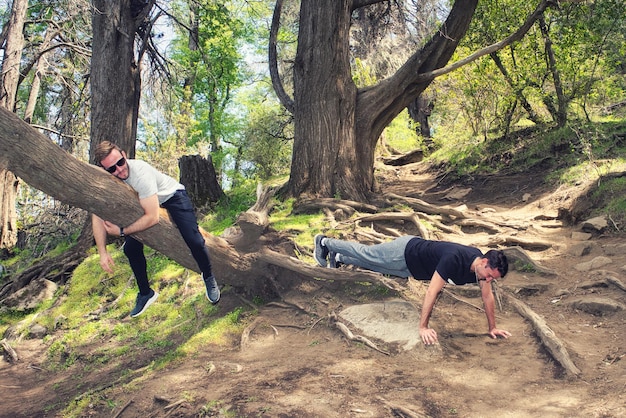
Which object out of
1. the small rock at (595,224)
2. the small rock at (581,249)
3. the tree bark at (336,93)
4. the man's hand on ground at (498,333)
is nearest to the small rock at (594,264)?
the small rock at (581,249)

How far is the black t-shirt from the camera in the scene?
15.4 ft

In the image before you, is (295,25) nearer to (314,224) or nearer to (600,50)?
(600,50)

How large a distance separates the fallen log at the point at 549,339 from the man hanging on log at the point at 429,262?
0.32 m

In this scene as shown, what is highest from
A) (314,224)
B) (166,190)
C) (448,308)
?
(166,190)

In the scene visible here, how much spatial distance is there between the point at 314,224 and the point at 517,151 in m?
7.93

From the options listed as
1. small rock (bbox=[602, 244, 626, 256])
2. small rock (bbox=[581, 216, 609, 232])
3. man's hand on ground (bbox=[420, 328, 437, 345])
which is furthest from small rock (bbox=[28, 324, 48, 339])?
small rock (bbox=[581, 216, 609, 232])

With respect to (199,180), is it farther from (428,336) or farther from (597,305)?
(597,305)

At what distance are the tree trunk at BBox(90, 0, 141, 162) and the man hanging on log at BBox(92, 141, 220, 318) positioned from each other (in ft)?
18.4

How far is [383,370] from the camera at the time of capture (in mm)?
4445

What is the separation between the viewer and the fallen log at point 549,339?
420cm

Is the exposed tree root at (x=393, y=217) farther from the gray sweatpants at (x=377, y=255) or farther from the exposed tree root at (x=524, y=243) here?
the gray sweatpants at (x=377, y=255)

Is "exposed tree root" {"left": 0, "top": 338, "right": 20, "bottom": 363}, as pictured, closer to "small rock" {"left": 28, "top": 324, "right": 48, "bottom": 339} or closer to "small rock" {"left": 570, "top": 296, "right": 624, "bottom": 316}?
"small rock" {"left": 28, "top": 324, "right": 48, "bottom": 339}

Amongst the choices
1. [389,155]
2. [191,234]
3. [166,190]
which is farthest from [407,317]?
[389,155]

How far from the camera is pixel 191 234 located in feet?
16.0
